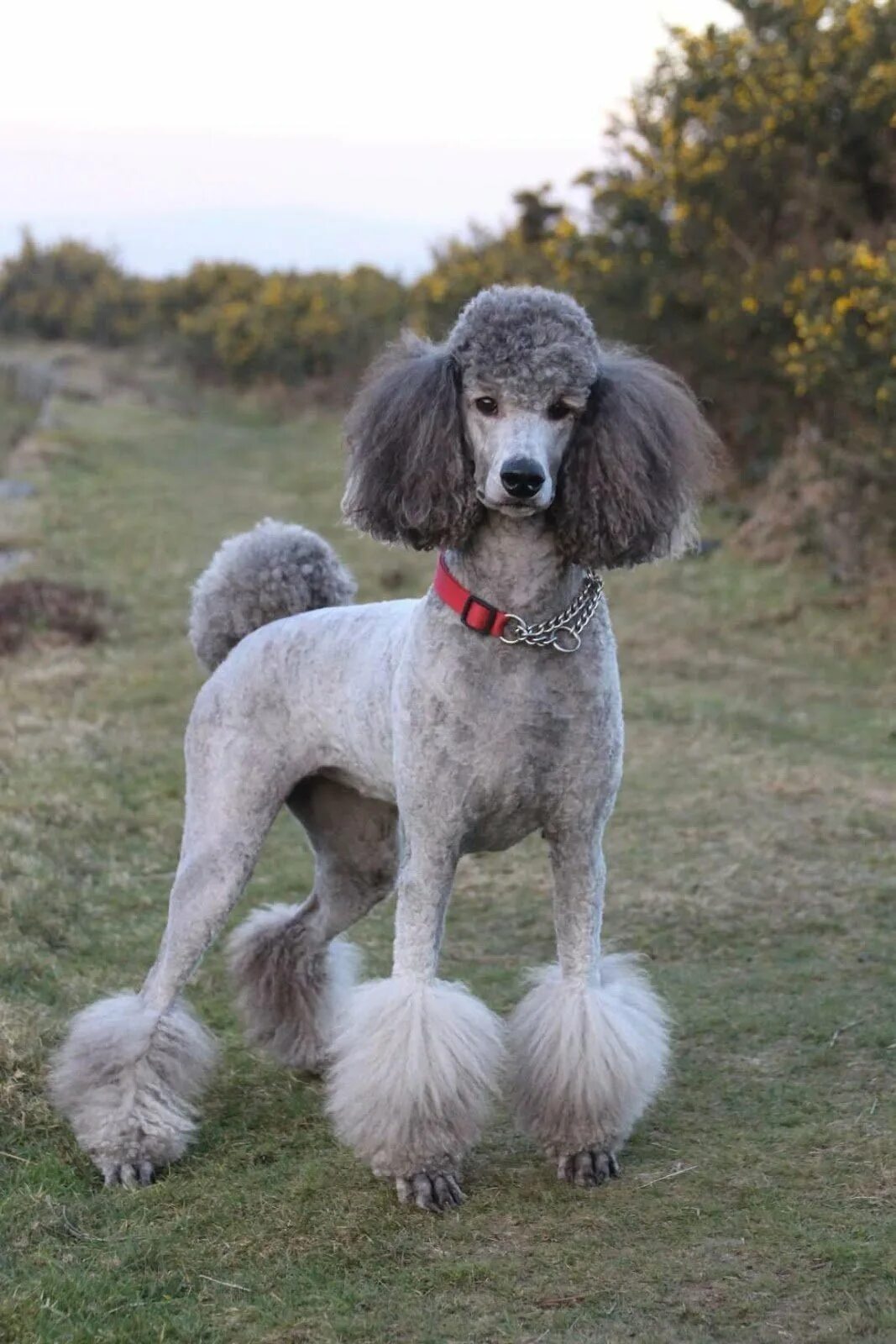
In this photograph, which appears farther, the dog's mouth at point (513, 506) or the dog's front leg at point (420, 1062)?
the dog's front leg at point (420, 1062)

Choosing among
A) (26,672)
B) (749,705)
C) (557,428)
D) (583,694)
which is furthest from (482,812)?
(26,672)

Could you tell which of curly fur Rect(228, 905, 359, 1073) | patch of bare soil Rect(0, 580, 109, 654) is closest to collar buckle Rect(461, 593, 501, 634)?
curly fur Rect(228, 905, 359, 1073)

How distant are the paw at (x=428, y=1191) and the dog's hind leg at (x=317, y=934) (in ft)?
2.60

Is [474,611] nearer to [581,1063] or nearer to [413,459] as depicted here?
[413,459]

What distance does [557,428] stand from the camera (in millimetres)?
3035

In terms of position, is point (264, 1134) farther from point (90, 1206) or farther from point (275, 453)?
point (275, 453)

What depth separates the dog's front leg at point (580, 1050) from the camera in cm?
327

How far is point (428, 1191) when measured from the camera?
3.19 metres

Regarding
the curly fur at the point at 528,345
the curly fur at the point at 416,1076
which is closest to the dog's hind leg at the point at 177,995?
the curly fur at the point at 416,1076

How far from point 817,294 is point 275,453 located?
8773 millimetres

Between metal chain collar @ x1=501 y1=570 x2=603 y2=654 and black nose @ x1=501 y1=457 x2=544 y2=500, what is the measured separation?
32 cm

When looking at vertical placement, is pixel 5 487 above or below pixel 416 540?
below

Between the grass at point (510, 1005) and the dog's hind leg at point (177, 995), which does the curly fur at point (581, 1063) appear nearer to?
the grass at point (510, 1005)

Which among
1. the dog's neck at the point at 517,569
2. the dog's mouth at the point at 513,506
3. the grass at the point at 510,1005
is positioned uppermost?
the dog's mouth at the point at 513,506
